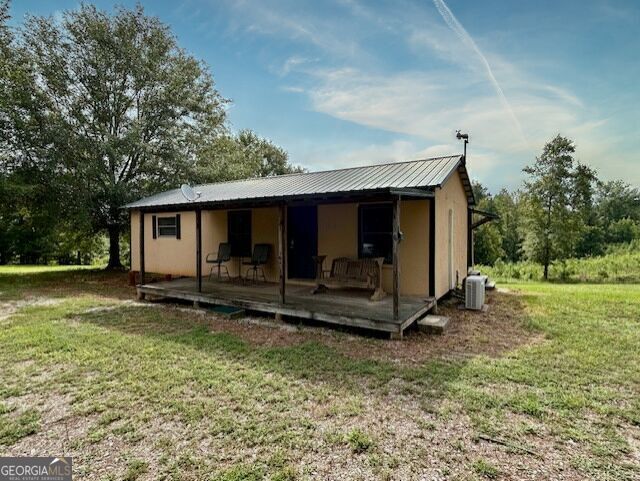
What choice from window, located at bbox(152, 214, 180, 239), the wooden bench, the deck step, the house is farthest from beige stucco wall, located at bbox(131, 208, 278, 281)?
the deck step

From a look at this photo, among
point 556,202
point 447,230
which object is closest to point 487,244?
point 556,202

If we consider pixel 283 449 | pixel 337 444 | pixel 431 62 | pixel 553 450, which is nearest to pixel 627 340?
pixel 553 450

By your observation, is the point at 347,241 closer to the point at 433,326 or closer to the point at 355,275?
the point at 355,275

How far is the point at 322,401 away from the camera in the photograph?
3000 mm

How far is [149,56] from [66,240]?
12669 millimetres

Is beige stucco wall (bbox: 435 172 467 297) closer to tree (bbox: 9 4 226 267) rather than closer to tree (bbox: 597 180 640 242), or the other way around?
tree (bbox: 9 4 226 267)

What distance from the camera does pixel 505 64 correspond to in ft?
26.1

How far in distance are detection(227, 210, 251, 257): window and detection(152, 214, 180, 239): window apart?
2.27m

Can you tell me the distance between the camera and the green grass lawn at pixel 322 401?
2203mm

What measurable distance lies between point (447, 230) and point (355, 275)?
2328 mm

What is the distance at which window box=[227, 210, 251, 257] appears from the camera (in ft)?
28.6

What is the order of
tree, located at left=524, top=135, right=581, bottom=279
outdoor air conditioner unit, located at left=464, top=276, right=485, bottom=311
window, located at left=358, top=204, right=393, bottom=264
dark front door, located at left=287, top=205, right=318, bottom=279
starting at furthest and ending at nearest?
tree, located at left=524, top=135, right=581, bottom=279 < dark front door, located at left=287, top=205, right=318, bottom=279 < window, located at left=358, top=204, right=393, bottom=264 < outdoor air conditioner unit, located at left=464, top=276, right=485, bottom=311

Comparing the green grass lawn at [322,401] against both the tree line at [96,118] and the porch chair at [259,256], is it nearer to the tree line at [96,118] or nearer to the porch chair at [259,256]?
the porch chair at [259,256]

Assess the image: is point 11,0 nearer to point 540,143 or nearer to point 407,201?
point 407,201
